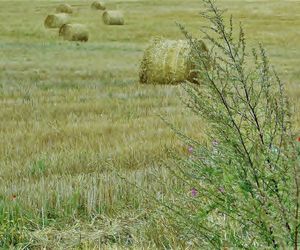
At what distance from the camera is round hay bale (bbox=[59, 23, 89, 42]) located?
32.2 meters

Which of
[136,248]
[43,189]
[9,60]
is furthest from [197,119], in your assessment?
[9,60]

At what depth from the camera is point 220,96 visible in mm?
2873

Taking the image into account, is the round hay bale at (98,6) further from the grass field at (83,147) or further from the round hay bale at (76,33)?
the grass field at (83,147)

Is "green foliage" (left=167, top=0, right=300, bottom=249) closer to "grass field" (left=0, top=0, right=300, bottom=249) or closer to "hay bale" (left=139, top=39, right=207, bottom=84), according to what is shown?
"grass field" (left=0, top=0, right=300, bottom=249)

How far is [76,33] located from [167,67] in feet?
59.0

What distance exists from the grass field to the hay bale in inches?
16.0

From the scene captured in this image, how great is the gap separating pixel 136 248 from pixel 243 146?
50.4 inches

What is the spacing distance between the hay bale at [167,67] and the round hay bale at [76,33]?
57.1 feet

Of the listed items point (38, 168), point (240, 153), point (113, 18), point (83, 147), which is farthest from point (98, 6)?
point (240, 153)

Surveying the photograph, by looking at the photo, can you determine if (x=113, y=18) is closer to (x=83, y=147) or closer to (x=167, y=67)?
(x=167, y=67)

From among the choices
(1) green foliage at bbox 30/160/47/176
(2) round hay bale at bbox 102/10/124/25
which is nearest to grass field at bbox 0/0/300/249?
(1) green foliage at bbox 30/160/47/176

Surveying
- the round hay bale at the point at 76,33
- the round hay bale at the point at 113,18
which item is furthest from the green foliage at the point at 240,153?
the round hay bale at the point at 113,18

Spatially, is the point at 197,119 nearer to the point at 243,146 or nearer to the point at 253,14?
the point at 243,146

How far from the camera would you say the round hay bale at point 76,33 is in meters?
32.2
